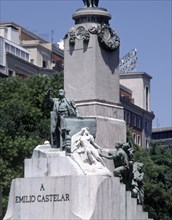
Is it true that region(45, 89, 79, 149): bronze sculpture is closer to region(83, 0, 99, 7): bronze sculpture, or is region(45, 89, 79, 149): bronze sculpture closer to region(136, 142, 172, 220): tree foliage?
region(83, 0, 99, 7): bronze sculpture

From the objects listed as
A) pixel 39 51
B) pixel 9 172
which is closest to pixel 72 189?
pixel 9 172

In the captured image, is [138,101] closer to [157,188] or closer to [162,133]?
[162,133]

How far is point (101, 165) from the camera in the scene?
152 ft

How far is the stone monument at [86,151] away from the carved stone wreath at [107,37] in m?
0.04

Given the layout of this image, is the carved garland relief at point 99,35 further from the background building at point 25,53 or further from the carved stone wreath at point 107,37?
the background building at point 25,53

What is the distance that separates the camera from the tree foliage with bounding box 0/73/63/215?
228 feet

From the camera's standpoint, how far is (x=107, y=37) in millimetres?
50312

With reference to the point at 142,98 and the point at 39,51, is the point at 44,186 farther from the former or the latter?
the point at 142,98

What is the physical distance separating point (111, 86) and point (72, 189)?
6337mm

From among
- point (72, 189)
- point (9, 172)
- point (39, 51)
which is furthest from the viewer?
point (39, 51)

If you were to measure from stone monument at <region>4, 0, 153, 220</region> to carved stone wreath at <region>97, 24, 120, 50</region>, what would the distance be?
0.04 meters

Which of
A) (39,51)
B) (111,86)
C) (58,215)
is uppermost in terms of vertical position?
(39,51)

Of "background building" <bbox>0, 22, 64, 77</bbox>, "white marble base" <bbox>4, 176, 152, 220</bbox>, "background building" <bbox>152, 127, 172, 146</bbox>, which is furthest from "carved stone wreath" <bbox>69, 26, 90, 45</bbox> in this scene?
"background building" <bbox>152, 127, 172, 146</bbox>

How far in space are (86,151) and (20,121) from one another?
30941 mm
